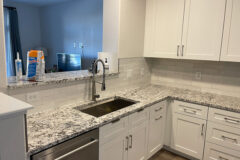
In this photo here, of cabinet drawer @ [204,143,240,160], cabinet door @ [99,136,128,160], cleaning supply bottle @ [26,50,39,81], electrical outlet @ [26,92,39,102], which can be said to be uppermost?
cleaning supply bottle @ [26,50,39,81]

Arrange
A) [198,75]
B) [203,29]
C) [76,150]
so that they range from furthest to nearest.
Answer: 1. [198,75]
2. [203,29]
3. [76,150]

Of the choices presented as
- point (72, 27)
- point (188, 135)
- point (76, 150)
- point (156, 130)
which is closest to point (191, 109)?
point (188, 135)

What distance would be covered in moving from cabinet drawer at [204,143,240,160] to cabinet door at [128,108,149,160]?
0.76 meters

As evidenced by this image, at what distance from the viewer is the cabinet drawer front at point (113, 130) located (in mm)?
1603

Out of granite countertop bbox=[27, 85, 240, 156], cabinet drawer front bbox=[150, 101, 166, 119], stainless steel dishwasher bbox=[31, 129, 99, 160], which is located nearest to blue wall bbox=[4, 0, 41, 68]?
granite countertop bbox=[27, 85, 240, 156]

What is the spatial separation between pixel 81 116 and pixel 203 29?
5.84ft

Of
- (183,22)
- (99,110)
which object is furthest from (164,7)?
(99,110)

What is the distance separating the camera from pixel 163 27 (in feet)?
8.55

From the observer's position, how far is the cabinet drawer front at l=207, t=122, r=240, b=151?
2.04 metres

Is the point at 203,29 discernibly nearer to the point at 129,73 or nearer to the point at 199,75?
the point at 199,75

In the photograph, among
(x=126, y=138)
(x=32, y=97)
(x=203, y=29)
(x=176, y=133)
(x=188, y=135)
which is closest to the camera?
(x=32, y=97)

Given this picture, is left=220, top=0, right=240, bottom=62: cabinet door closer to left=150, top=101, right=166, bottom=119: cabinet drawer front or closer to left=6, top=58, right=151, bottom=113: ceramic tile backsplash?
left=150, top=101, right=166, bottom=119: cabinet drawer front

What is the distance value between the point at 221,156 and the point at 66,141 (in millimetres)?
1841

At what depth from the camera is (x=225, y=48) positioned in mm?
2164
